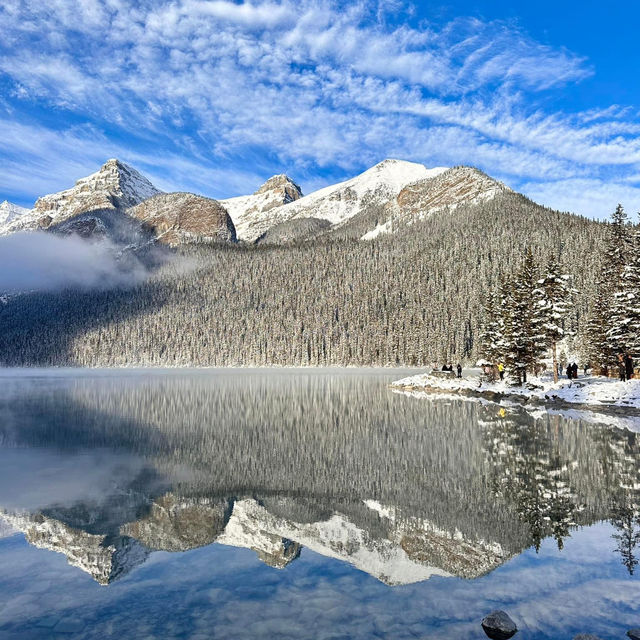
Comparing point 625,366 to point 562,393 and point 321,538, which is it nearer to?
point 562,393

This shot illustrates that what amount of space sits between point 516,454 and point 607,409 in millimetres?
20375

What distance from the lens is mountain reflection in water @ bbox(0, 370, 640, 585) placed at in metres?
11.6

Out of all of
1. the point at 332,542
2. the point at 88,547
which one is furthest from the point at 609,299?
the point at 88,547

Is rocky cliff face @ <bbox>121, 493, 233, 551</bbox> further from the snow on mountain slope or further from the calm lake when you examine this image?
the snow on mountain slope

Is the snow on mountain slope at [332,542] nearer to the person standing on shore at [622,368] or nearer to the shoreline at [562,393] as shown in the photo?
the shoreline at [562,393]

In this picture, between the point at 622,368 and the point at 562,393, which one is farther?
the point at 622,368

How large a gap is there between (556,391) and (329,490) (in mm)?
34210

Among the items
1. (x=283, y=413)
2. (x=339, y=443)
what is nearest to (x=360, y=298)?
(x=283, y=413)

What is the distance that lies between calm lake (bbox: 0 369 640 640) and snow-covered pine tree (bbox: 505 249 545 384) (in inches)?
1063

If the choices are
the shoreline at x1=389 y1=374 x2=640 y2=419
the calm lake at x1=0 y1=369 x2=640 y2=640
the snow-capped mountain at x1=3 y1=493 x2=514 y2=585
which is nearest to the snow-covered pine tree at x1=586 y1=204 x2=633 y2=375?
the shoreline at x1=389 y1=374 x2=640 y2=419

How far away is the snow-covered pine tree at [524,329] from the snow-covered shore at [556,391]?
8.45 feet

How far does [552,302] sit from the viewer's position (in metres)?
49.5

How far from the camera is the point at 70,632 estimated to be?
818 cm

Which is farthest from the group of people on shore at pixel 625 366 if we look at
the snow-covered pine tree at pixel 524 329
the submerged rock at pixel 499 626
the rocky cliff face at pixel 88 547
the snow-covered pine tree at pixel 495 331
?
the rocky cliff face at pixel 88 547
